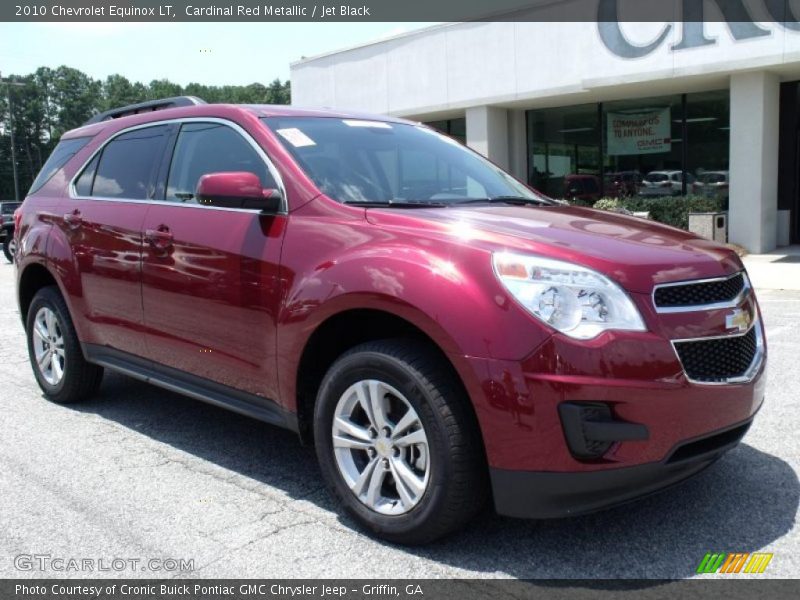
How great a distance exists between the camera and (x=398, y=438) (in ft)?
9.91

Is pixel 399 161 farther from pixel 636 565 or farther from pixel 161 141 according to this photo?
pixel 636 565

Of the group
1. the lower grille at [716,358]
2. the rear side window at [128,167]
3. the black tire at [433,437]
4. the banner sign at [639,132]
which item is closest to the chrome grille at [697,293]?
the lower grille at [716,358]

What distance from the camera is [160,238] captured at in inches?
163

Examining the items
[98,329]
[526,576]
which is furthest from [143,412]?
[526,576]

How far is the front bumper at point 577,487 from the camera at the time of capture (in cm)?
267

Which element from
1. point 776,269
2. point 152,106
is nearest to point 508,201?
point 152,106

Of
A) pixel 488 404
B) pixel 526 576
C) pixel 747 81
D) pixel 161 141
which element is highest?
pixel 747 81

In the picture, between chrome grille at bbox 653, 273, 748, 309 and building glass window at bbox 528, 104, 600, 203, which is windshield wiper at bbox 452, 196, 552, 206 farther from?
building glass window at bbox 528, 104, 600, 203

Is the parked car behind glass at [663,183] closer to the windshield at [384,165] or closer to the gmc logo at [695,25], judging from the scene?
the gmc logo at [695,25]

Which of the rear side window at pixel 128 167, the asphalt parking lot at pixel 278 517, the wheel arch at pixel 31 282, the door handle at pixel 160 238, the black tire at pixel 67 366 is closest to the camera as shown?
the asphalt parking lot at pixel 278 517

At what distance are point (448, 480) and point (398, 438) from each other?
0.31 meters

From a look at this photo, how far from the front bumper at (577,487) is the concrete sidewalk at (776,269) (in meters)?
9.02

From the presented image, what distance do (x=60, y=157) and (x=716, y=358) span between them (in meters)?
4.72

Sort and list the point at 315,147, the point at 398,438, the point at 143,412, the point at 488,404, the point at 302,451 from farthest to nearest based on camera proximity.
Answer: the point at 143,412 < the point at 302,451 < the point at 315,147 < the point at 398,438 < the point at 488,404
